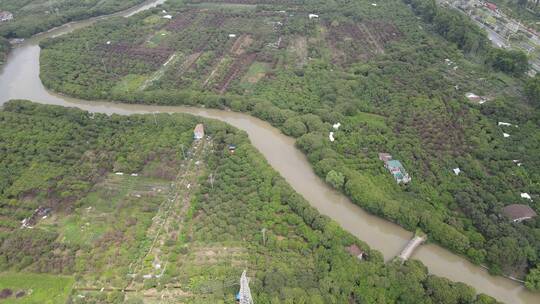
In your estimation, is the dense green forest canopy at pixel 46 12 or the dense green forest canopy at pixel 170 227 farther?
the dense green forest canopy at pixel 46 12

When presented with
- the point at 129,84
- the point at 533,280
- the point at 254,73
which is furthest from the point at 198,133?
the point at 533,280

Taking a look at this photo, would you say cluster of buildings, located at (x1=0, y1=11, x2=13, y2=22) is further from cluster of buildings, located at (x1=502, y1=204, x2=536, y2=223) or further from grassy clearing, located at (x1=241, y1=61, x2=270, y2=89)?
cluster of buildings, located at (x1=502, y1=204, x2=536, y2=223)

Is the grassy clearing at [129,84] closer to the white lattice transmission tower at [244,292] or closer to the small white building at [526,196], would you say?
the white lattice transmission tower at [244,292]

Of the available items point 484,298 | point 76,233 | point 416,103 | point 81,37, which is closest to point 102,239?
point 76,233

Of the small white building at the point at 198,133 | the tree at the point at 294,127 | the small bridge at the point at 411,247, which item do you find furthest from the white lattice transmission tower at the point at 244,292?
the small white building at the point at 198,133

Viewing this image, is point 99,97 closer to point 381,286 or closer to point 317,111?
point 317,111
